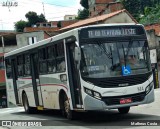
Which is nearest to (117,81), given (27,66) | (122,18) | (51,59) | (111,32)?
(111,32)

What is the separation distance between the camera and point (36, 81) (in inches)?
671

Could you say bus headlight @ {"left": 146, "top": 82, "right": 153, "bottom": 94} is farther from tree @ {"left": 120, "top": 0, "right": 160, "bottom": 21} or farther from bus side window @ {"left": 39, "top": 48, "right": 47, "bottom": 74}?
tree @ {"left": 120, "top": 0, "right": 160, "bottom": 21}

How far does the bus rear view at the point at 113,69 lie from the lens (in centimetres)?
1212

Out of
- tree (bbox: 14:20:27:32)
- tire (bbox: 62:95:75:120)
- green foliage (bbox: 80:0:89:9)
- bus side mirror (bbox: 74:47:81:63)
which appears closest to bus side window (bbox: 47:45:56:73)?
tire (bbox: 62:95:75:120)

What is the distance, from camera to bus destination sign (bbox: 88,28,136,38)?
1255cm

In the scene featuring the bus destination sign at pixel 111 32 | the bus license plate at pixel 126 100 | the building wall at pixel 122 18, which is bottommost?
the bus license plate at pixel 126 100

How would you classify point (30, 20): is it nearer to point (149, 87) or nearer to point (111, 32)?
point (111, 32)

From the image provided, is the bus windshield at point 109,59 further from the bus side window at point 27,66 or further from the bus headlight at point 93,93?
the bus side window at point 27,66

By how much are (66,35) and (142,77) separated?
2807mm

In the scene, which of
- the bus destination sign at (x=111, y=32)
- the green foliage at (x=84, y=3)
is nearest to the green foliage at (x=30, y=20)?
the green foliage at (x=84, y=3)

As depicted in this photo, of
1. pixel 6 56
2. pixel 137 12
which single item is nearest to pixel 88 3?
pixel 137 12

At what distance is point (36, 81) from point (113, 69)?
5573 mm

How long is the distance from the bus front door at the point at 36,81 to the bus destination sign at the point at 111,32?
4.67 m

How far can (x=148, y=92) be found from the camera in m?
12.8
